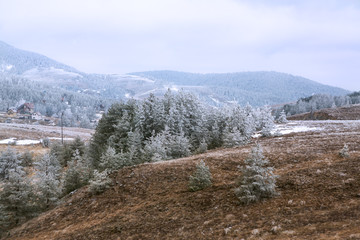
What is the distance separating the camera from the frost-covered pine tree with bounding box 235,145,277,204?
12070mm

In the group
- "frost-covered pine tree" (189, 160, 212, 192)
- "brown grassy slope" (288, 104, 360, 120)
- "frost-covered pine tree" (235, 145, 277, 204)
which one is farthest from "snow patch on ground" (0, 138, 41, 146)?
"brown grassy slope" (288, 104, 360, 120)

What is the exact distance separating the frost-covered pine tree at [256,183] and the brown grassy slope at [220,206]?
0.41m

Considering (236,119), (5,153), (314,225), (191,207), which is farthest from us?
(5,153)

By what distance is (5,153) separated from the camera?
4159 cm

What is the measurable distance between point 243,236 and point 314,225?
8.12 feet

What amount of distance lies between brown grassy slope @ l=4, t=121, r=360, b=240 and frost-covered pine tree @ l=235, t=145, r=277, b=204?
0.41m

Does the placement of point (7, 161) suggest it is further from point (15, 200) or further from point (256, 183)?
point (256, 183)

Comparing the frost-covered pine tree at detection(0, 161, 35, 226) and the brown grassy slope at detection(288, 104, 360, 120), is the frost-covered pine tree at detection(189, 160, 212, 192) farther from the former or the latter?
the brown grassy slope at detection(288, 104, 360, 120)

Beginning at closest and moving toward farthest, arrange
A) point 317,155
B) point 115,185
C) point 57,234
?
1. point 57,234
2. point 317,155
3. point 115,185

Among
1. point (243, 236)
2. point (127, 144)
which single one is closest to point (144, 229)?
point (243, 236)

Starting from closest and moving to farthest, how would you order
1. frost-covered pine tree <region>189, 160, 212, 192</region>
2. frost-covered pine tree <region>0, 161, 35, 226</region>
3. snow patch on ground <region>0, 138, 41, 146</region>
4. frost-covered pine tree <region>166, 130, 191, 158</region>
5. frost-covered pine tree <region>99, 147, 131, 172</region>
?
frost-covered pine tree <region>189, 160, 212, 192</region> → frost-covered pine tree <region>0, 161, 35, 226</region> → frost-covered pine tree <region>99, 147, 131, 172</region> → frost-covered pine tree <region>166, 130, 191, 158</region> → snow patch on ground <region>0, 138, 41, 146</region>

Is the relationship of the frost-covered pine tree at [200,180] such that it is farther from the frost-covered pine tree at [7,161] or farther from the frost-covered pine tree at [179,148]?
the frost-covered pine tree at [7,161]

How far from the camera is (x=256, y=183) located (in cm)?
1191

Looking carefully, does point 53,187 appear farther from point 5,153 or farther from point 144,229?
point 5,153
